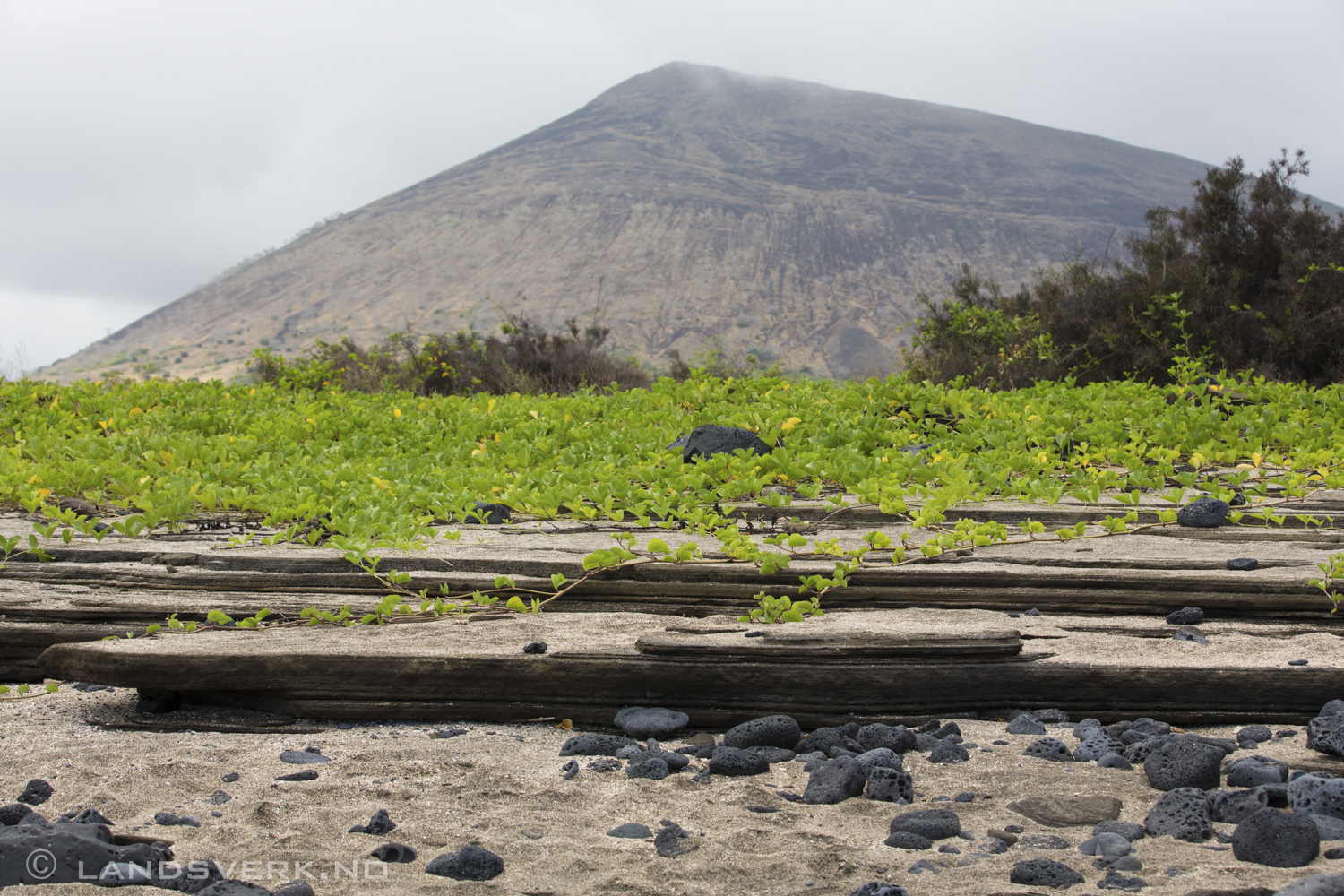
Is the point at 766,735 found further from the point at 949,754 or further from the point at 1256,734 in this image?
the point at 1256,734

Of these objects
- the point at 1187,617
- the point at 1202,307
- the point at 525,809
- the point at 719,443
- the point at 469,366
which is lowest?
the point at 525,809

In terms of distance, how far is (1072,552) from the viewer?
377 centimetres

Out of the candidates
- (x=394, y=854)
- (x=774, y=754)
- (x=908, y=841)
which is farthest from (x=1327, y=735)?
(x=394, y=854)

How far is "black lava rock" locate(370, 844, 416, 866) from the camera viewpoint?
73.6 inches

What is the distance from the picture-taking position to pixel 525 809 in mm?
2139

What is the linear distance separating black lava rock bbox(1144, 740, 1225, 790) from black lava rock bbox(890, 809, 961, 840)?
1.96 feet

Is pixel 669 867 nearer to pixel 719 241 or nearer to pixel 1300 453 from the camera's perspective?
pixel 1300 453

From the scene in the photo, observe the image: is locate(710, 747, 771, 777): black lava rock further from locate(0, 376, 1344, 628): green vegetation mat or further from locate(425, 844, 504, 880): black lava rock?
locate(0, 376, 1344, 628): green vegetation mat

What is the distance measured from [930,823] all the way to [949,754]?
460mm

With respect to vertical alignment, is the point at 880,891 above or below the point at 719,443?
below

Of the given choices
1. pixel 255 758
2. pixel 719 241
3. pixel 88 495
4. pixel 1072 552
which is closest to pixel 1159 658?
pixel 1072 552

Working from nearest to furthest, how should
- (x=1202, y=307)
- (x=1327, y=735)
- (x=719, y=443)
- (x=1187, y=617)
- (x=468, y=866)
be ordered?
(x=468, y=866) → (x=1327, y=735) → (x=1187, y=617) → (x=719, y=443) → (x=1202, y=307)

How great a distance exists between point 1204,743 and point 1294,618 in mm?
1255

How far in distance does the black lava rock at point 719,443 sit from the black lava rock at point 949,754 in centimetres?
325
